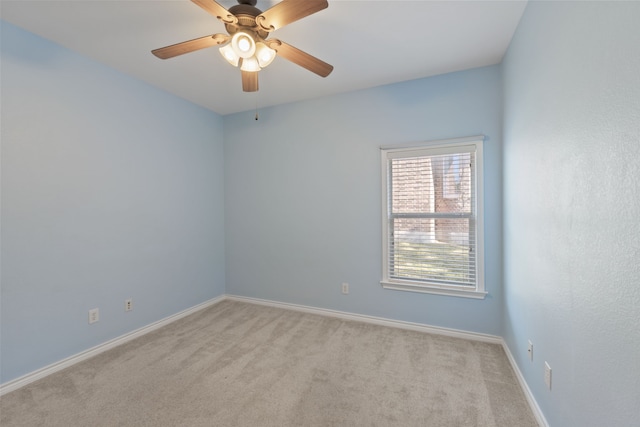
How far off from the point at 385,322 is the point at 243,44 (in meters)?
2.92

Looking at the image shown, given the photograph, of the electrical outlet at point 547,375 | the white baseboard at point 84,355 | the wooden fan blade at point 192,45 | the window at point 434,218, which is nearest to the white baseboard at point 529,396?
the electrical outlet at point 547,375

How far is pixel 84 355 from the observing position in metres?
2.36

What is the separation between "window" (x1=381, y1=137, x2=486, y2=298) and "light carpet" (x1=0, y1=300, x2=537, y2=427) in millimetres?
602

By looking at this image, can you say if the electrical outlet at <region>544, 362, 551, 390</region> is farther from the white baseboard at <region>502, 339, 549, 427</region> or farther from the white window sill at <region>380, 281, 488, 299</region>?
the white window sill at <region>380, 281, 488, 299</region>

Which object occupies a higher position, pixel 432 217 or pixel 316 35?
pixel 316 35

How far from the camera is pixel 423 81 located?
2805 millimetres

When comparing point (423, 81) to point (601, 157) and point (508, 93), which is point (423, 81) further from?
point (601, 157)

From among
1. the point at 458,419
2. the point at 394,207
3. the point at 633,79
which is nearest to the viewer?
the point at 633,79

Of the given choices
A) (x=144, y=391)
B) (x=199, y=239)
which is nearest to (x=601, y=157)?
(x=144, y=391)

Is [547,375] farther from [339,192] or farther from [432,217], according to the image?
[339,192]

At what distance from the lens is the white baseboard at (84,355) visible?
196 centimetres

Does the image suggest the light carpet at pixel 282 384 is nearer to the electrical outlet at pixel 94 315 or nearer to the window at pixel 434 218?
the electrical outlet at pixel 94 315

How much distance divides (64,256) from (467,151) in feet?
12.5

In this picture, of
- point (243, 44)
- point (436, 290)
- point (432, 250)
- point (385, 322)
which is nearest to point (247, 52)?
point (243, 44)
